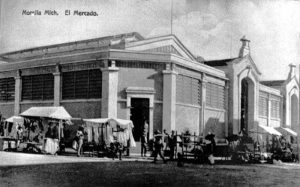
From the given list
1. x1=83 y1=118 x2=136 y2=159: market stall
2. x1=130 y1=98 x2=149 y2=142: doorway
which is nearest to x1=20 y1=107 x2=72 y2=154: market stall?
x1=83 y1=118 x2=136 y2=159: market stall

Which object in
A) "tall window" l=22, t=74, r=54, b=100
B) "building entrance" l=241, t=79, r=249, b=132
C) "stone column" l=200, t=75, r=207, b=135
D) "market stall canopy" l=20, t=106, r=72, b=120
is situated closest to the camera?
"market stall canopy" l=20, t=106, r=72, b=120

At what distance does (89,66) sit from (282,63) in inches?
232

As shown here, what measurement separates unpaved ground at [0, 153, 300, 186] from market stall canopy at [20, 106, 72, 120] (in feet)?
9.15

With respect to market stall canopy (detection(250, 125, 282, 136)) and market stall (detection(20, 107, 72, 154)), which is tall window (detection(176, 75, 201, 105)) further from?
market stall (detection(20, 107, 72, 154))

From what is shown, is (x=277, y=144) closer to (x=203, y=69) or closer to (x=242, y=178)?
(x=203, y=69)

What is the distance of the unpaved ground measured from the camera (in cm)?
822

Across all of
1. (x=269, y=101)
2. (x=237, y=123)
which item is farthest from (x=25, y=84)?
(x=269, y=101)

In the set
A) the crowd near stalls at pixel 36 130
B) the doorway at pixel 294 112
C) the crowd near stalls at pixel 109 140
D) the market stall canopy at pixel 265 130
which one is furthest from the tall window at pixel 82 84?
the doorway at pixel 294 112

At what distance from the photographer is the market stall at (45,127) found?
12289 millimetres

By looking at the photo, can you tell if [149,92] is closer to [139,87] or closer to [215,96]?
[139,87]

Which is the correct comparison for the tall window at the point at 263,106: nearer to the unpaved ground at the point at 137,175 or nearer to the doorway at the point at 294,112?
the doorway at the point at 294,112

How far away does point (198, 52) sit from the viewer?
444 inches

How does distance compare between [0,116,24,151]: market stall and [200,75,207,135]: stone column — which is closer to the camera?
[0,116,24,151]: market stall

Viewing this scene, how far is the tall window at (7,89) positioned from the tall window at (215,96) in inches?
251
